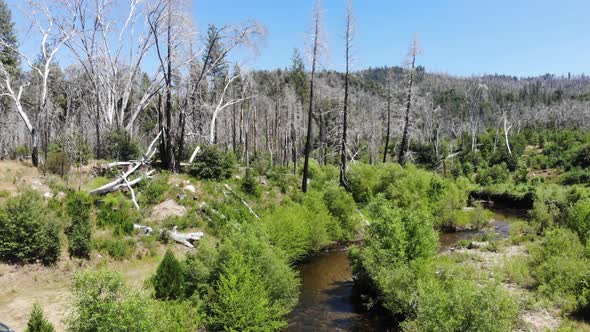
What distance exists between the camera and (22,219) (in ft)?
49.7

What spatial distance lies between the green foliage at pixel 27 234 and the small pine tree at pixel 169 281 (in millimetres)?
4665

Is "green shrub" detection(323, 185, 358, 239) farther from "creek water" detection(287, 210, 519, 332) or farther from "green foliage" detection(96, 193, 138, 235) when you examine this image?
"green foliage" detection(96, 193, 138, 235)

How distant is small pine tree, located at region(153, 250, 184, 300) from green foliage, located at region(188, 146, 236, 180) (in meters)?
13.1

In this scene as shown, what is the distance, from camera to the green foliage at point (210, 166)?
26.9m

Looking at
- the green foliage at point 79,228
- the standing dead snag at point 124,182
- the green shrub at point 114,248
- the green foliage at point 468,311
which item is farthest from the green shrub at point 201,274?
the standing dead snag at point 124,182

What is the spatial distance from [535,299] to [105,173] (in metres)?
22.4

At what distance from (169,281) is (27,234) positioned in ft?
18.6

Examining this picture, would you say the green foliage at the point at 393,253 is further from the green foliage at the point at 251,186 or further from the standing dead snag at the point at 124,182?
the standing dead snag at the point at 124,182

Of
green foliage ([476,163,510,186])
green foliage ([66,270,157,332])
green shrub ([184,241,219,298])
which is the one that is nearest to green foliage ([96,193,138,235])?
green shrub ([184,241,219,298])

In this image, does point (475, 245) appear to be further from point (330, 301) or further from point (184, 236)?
point (184, 236)

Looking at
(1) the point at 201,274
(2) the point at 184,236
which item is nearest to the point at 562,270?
(1) the point at 201,274

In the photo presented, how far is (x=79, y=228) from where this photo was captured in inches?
653

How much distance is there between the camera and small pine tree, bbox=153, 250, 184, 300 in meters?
13.7

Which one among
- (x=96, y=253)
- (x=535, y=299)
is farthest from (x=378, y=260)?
(x=96, y=253)
